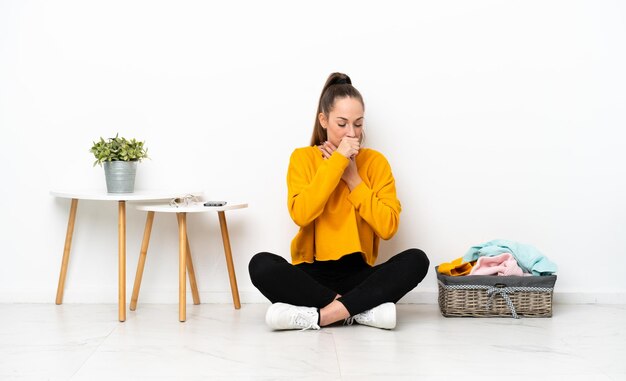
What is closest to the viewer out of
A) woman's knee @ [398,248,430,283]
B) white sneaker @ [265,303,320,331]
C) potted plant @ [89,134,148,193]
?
white sneaker @ [265,303,320,331]

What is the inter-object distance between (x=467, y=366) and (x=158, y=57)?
1.52 metres

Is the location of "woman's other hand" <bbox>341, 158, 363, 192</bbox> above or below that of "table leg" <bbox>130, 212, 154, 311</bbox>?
above

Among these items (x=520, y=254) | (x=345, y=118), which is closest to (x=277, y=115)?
(x=345, y=118)

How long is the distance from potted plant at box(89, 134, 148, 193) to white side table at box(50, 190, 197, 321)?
33 mm

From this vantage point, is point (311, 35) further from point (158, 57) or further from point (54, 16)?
point (54, 16)

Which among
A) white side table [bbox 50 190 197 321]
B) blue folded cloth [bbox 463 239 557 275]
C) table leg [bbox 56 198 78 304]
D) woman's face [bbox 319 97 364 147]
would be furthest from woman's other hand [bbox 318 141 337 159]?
table leg [bbox 56 198 78 304]

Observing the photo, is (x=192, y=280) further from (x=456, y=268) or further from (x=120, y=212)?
(x=456, y=268)

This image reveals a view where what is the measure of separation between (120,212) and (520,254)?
1312 millimetres

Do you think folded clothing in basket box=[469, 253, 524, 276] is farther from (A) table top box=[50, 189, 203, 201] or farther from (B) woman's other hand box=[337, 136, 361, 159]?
(A) table top box=[50, 189, 203, 201]

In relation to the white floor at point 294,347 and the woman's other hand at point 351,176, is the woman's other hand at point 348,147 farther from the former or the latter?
the white floor at point 294,347

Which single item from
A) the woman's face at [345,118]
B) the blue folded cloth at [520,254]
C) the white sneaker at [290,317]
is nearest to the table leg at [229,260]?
the white sneaker at [290,317]

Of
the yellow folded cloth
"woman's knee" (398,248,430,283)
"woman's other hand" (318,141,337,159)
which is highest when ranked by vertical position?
"woman's other hand" (318,141,337,159)

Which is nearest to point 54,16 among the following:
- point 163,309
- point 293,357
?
point 163,309

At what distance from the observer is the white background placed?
265 cm
